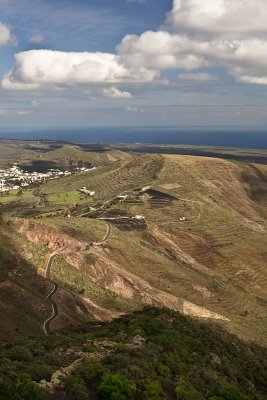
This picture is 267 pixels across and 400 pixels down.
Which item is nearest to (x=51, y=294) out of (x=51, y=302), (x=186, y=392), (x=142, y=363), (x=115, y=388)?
(x=51, y=302)

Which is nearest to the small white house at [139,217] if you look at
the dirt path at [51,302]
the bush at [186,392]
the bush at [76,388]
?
the dirt path at [51,302]

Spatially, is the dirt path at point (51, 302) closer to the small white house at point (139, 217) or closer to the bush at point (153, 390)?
the bush at point (153, 390)

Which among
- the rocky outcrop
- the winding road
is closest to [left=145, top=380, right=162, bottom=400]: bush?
the winding road

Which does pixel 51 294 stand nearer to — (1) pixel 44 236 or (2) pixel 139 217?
(1) pixel 44 236

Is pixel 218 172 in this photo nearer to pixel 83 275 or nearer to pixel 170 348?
pixel 83 275

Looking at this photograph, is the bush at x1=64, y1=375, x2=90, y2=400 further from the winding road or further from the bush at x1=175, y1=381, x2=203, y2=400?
the winding road
